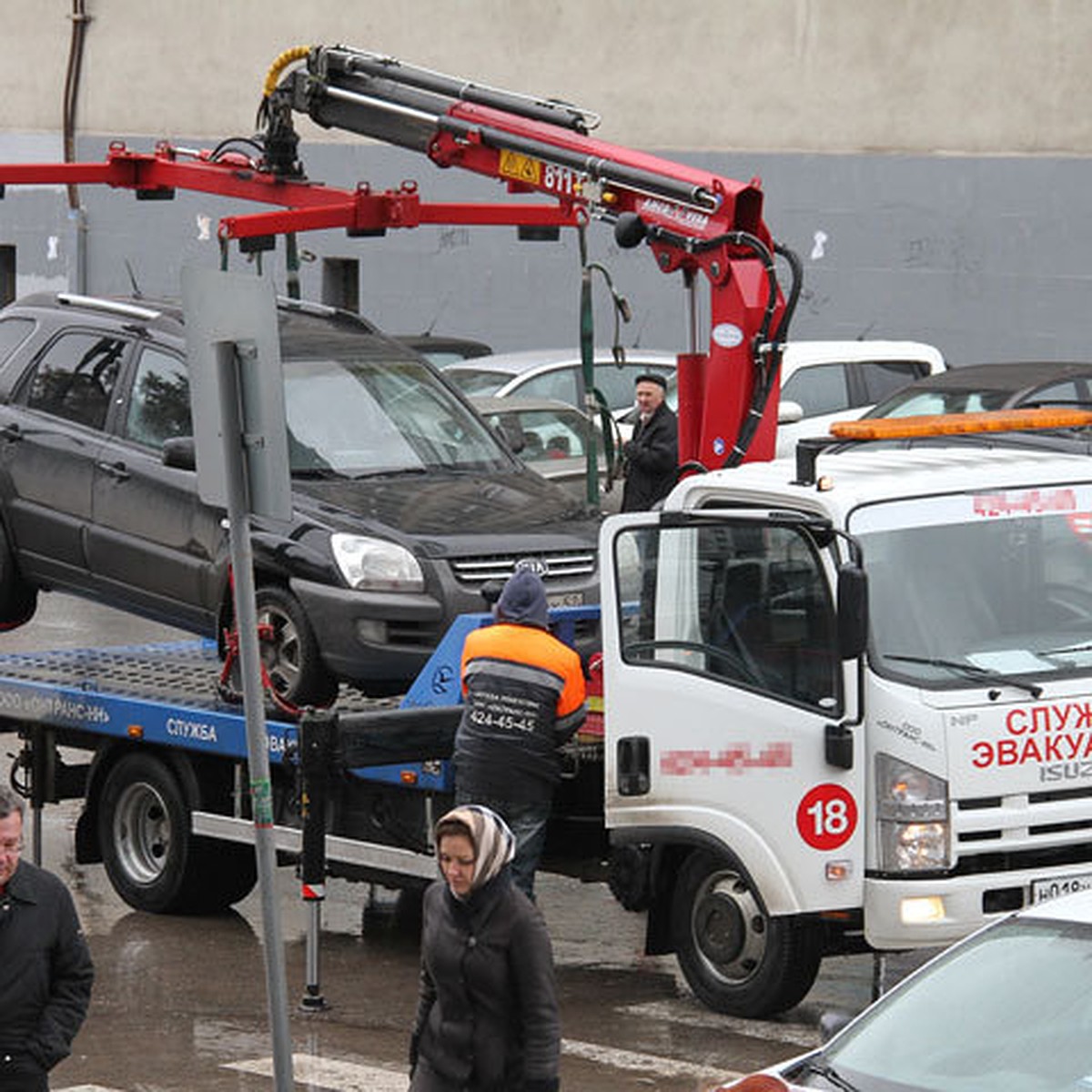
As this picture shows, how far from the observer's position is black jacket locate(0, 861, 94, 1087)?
7598 millimetres

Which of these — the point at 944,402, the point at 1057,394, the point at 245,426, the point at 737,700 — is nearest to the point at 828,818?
the point at 737,700

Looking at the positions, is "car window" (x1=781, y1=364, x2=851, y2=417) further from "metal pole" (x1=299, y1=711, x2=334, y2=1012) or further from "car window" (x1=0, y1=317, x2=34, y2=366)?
"metal pole" (x1=299, y1=711, x2=334, y2=1012)

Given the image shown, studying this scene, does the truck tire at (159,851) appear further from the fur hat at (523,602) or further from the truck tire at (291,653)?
the fur hat at (523,602)

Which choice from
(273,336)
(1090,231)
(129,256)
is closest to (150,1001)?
(273,336)

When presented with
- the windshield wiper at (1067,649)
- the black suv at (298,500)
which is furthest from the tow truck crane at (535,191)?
the windshield wiper at (1067,649)

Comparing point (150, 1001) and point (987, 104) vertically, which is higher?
point (987, 104)

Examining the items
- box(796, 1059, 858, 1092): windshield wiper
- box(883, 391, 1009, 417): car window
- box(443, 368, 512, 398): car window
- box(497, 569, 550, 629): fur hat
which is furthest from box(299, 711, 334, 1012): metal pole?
box(443, 368, 512, 398): car window

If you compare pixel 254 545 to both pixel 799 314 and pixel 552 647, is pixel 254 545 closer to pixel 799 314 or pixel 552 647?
pixel 552 647

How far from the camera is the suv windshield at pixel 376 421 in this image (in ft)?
43.7

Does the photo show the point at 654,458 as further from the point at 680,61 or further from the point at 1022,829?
the point at 680,61

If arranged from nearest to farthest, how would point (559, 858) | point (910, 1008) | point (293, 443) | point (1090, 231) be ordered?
point (910, 1008)
point (559, 858)
point (293, 443)
point (1090, 231)

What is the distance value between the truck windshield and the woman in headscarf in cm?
291

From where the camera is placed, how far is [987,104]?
2677 centimetres

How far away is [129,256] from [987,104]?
41.1ft
